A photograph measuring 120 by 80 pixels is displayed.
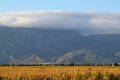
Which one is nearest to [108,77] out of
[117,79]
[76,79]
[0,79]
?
[117,79]

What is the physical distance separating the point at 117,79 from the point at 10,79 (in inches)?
513

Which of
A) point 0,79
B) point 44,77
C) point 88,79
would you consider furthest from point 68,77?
point 0,79

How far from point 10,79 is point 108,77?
11.9 metres

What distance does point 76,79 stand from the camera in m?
49.7

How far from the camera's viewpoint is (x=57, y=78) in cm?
5231

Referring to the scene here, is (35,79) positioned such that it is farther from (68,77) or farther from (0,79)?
(0,79)

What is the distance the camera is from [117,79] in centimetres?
5297

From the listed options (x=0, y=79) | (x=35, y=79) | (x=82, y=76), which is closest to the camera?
(x=0, y=79)

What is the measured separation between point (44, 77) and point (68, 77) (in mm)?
3374

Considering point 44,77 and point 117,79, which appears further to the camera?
point 44,77

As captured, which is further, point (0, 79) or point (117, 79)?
point (117, 79)

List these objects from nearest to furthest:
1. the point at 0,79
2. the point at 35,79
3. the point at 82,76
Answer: the point at 0,79
the point at 82,76
the point at 35,79

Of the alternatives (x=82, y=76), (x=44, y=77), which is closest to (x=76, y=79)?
(x=82, y=76)

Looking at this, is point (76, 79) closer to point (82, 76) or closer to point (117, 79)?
point (82, 76)
